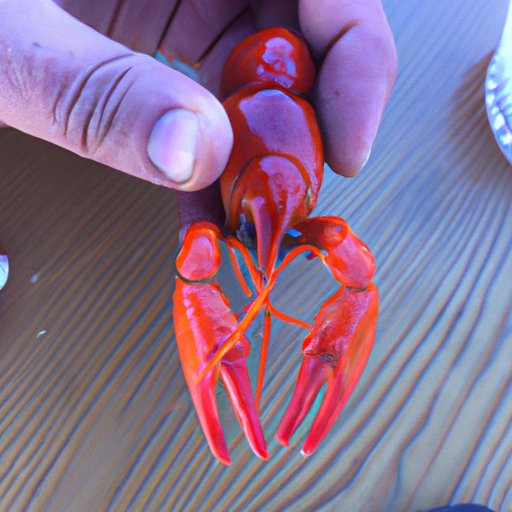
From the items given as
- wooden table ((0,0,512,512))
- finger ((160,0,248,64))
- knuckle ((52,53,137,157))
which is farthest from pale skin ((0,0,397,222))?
finger ((160,0,248,64))

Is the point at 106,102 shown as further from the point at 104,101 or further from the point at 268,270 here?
the point at 268,270

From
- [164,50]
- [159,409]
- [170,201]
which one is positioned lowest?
[159,409]

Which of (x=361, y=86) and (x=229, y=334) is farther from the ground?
(x=361, y=86)

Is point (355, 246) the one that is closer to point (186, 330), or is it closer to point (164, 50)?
point (186, 330)

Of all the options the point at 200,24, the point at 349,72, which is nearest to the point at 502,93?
the point at 349,72

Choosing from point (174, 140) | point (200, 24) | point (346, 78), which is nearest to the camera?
point (174, 140)

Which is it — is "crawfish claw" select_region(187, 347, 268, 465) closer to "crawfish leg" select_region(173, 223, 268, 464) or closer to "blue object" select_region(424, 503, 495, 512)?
"crawfish leg" select_region(173, 223, 268, 464)

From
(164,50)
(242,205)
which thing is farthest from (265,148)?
(164,50)

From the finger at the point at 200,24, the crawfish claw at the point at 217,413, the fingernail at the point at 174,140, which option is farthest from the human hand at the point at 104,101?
the finger at the point at 200,24
